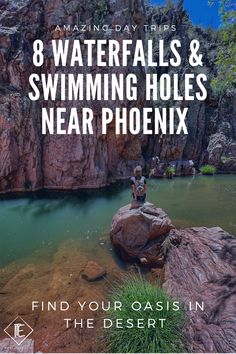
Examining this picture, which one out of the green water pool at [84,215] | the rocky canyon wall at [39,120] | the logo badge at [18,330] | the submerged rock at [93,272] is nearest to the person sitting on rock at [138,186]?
the green water pool at [84,215]

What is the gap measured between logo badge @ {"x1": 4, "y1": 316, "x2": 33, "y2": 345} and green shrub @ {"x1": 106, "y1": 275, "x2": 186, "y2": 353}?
191cm

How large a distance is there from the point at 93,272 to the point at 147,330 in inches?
147

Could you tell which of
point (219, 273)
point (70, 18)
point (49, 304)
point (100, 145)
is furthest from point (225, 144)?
point (49, 304)

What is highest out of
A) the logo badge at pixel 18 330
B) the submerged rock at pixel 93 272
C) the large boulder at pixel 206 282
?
the large boulder at pixel 206 282

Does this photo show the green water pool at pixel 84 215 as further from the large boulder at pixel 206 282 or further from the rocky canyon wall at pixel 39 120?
the rocky canyon wall at pixel 39 120

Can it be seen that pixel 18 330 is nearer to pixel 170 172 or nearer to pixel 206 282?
pixel 206 282

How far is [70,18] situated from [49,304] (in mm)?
25405

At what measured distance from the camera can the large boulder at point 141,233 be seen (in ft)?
29.6

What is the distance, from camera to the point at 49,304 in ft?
21.8

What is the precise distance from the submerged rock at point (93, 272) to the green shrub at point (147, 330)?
8.29ft

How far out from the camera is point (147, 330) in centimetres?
459

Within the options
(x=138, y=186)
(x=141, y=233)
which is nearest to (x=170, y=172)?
(x=138, y=186)

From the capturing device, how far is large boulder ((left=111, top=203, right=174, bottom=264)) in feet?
29.6

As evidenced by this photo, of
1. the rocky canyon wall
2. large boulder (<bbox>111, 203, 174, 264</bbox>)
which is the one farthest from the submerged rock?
the rocky canyon wall
